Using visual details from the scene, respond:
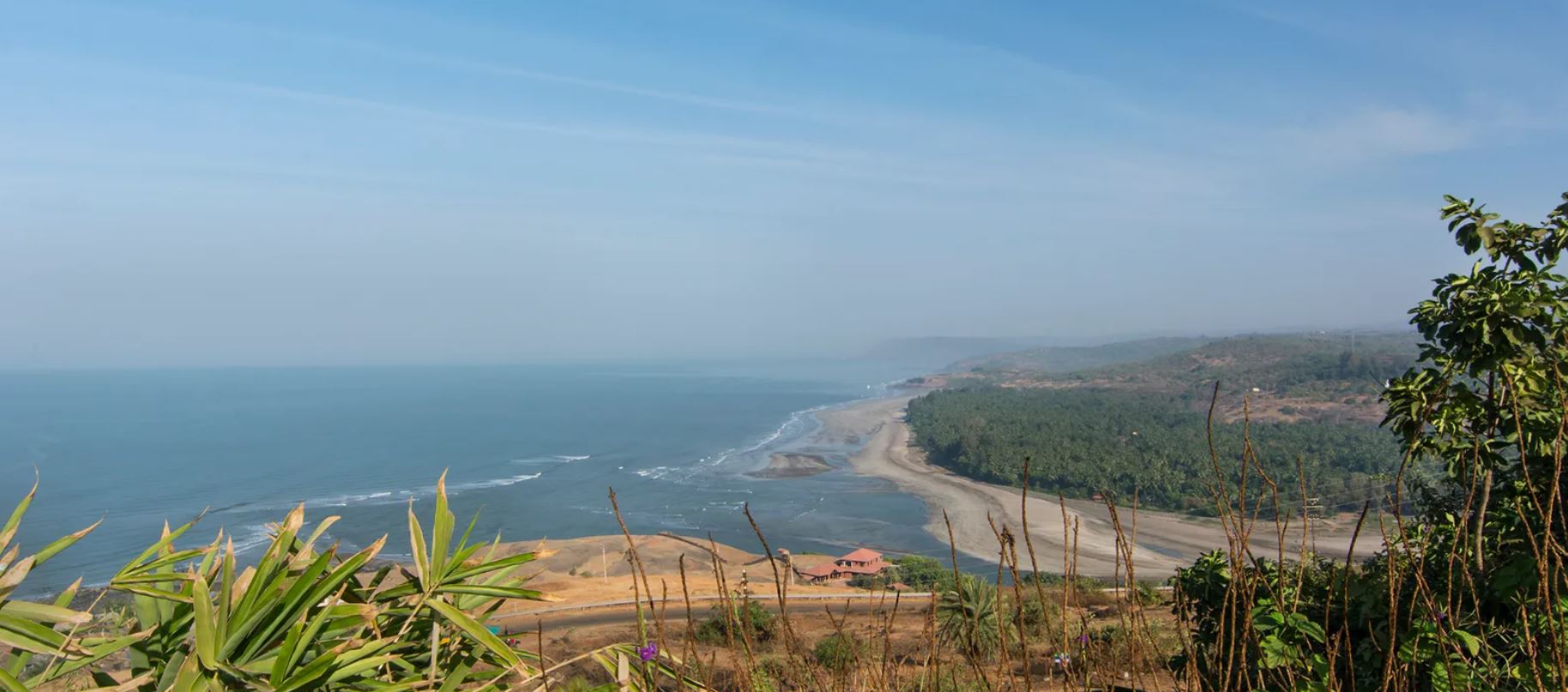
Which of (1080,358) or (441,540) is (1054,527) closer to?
(441,540)

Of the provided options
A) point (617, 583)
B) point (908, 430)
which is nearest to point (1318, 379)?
point (908, 430)

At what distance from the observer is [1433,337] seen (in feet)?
12.9

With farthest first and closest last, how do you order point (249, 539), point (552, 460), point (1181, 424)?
point (1181, 424) < point (552, 460) < point (249, 539)

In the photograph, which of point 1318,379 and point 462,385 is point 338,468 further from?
point 462,385

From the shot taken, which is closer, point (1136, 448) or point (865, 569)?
point (865, 569)

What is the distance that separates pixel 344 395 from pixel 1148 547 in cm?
11207

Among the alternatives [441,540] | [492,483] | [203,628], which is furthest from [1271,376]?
[203,628]

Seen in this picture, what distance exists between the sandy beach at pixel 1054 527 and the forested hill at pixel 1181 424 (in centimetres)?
156

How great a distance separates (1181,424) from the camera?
6047cm

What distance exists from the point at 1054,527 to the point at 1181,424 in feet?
98.9

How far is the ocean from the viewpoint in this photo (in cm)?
3544

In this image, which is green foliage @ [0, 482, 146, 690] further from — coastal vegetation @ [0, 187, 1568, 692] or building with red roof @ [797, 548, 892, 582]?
building with red roof @ [797, 548, 892, 582]

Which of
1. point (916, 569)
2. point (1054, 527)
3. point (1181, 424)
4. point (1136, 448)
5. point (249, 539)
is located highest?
point (916, 569)

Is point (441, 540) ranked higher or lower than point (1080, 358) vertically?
higher
